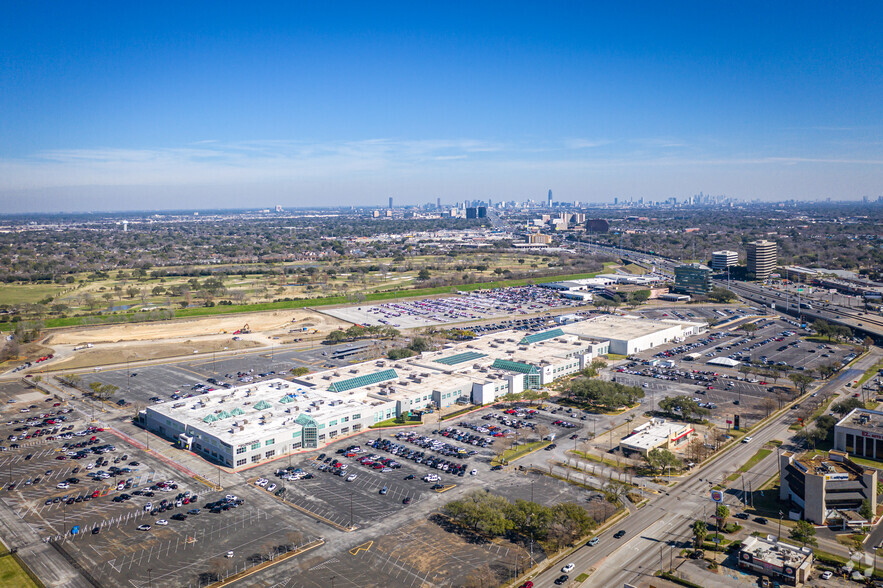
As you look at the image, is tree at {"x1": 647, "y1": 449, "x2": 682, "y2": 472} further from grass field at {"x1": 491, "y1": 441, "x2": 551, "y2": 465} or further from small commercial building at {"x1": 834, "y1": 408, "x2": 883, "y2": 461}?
small commercial building at {"x1": 834, "y1": 408, "x2": 883, "y2": 461}

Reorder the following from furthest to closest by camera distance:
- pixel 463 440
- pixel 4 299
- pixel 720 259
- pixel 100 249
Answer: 1. pixel 100 249
2. pixel 720 259
3. pixel 4 299
4. pixel 463 440

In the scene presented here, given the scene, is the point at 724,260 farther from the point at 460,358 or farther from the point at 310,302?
the point at 460,358

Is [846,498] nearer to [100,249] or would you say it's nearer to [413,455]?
[413,455]

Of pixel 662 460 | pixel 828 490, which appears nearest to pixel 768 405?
pixel 662 460

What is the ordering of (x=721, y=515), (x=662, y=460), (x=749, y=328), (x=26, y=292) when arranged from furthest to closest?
(x=26, y=292) → (x=749, y=328) → (x=662, y=460) → (x=721, y=515)

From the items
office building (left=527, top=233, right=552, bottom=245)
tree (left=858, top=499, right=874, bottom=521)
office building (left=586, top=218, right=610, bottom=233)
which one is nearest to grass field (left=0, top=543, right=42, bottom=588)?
tree (left=858, top=499, right=874, bottom=521)

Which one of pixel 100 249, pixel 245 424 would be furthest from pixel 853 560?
pixel 100 249

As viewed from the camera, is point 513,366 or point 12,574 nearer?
point 12,574
